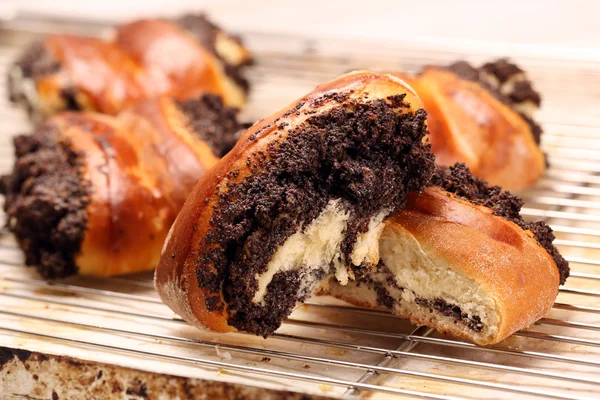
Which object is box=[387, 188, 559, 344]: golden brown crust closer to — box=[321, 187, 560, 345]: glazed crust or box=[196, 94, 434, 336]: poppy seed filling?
box=[321, 187, 560, 345]: glazed crust

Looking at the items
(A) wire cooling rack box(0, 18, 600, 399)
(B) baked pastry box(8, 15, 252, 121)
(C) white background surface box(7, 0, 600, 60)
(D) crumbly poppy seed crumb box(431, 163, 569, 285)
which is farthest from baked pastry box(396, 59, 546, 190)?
(C) white background surface box(7, 0, 600, 60)

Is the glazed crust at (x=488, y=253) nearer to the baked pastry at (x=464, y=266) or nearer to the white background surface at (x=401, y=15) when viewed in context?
the baked pastry at (x=464, y=266)

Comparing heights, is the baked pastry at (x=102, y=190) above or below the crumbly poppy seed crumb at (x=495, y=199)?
Answer: below

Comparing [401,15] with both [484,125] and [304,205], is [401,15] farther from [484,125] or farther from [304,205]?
[304,205]

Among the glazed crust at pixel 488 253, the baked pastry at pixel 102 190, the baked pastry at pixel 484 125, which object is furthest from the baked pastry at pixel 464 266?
the baked pastry at pixel 102 190

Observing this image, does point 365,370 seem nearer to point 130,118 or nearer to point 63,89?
point 130,118

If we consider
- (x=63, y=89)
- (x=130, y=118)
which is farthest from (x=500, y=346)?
(x=63, y=89)
